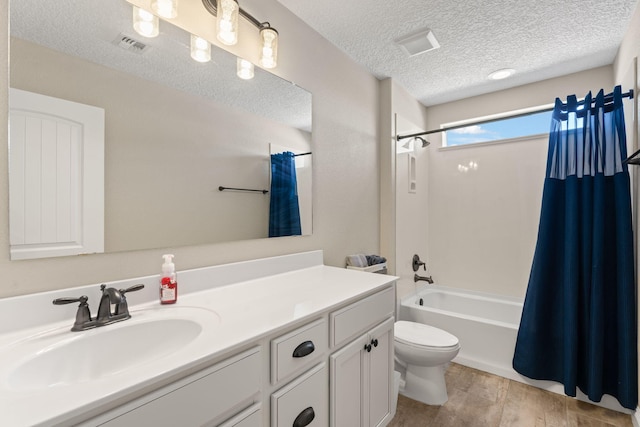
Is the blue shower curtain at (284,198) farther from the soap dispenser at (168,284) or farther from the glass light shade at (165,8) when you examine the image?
the glass light shade at (165,8)

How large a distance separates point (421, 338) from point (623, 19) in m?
2.28

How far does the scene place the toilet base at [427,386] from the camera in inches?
76.0

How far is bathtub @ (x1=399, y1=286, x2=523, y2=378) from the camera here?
2252mm

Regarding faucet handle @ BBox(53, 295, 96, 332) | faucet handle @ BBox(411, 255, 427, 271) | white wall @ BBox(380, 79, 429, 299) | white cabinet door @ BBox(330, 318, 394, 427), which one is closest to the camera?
faucet handle @ BBox(53, 295, 96, 332)

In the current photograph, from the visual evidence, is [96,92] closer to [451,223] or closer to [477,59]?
[477,59]

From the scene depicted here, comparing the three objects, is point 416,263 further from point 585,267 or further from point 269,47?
point 269,47

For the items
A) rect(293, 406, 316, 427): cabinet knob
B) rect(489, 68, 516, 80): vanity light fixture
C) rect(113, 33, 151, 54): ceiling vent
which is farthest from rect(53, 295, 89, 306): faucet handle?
rect(489, 68, 516, 80): vanity light fixture

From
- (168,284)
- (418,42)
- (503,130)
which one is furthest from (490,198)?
(168,284)

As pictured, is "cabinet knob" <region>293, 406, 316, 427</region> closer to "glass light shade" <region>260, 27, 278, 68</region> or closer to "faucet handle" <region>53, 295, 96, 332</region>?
"faucet handle" <region>53, 295, 96, 332</region>

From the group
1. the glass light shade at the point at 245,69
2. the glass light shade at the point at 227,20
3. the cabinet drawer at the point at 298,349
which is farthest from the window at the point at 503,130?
the cabinet drawer at the point at 298,349

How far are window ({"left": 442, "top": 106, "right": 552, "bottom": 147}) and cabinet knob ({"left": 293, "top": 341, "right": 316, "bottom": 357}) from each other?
7.92 feet

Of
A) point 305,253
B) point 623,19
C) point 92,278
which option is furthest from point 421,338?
point 623,19

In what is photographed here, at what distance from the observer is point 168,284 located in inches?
43.7

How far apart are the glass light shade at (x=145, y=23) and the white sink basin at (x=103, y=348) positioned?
3.44ft
